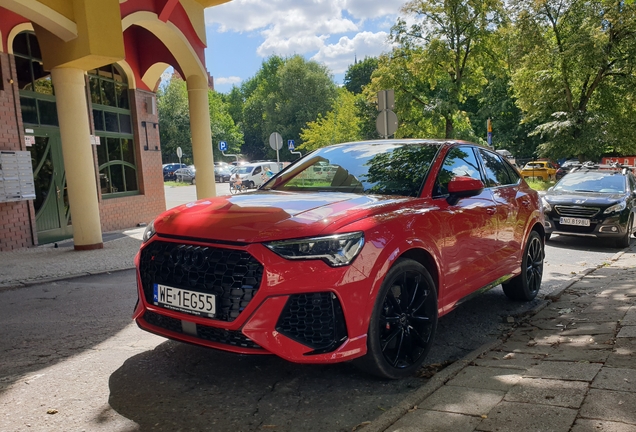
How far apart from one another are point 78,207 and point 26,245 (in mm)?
1830

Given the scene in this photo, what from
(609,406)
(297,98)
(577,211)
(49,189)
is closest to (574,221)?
(577,211)

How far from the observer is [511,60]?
27984 mm

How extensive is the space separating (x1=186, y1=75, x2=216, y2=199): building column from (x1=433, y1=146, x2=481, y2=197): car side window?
9093 mm

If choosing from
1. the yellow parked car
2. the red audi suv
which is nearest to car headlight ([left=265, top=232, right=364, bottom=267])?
the red audi suv

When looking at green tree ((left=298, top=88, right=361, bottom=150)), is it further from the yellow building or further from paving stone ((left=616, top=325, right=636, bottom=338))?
paving stone ((left=616, top=325, right=636, bottom=338))

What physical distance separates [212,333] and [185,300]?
0.27 m

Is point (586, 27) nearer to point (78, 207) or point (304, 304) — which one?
point (78, 207)

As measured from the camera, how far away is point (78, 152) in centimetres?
932

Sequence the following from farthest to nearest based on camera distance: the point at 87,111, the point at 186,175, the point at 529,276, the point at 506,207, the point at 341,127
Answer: the point at 341,127 → the point at 186,175 → the point at 87,111 → the point at 529,276 → the point at 506,207

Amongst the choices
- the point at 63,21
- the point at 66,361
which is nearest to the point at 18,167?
the point at 63,21

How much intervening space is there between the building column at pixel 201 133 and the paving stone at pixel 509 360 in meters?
10.2

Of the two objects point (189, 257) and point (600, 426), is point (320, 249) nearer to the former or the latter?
point (189, 257)

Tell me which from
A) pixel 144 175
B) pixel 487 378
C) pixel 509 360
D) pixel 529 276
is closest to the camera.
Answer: pixel 487 378

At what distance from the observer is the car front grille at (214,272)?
2961 millimetres
